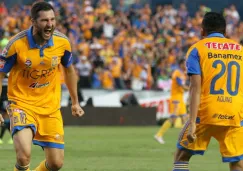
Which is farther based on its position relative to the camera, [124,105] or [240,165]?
[124,105]

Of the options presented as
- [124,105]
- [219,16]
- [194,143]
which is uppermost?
[219,16]

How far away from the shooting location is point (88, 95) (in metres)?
30.8

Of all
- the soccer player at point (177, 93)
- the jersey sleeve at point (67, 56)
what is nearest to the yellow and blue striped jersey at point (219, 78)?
the jersey sleeve at point (67, 56)

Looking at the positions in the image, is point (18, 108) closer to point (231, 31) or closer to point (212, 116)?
point (212, 116)

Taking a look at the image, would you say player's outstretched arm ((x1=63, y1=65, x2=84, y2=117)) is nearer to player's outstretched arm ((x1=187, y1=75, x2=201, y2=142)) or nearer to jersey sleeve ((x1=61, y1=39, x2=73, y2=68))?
jersey sleeve ((x1=61, y1=39, x2=73, y2=68))

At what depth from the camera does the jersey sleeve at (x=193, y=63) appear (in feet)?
29.8

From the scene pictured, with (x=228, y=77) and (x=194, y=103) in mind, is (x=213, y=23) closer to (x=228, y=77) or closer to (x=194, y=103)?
(x=228, y=77)

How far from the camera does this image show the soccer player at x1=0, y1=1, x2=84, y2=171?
9.74 metres

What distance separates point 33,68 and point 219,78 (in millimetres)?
2272

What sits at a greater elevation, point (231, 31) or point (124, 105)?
point (231, 31)

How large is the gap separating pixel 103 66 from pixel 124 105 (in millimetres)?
2404

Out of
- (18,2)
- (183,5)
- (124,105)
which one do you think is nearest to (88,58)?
(124,105)

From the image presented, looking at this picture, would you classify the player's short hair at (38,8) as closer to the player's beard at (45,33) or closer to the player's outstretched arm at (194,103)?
the player's beard at (45,33)

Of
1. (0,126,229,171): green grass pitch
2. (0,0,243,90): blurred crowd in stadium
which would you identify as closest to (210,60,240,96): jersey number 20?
(0,126,229,171): green grass pitch
